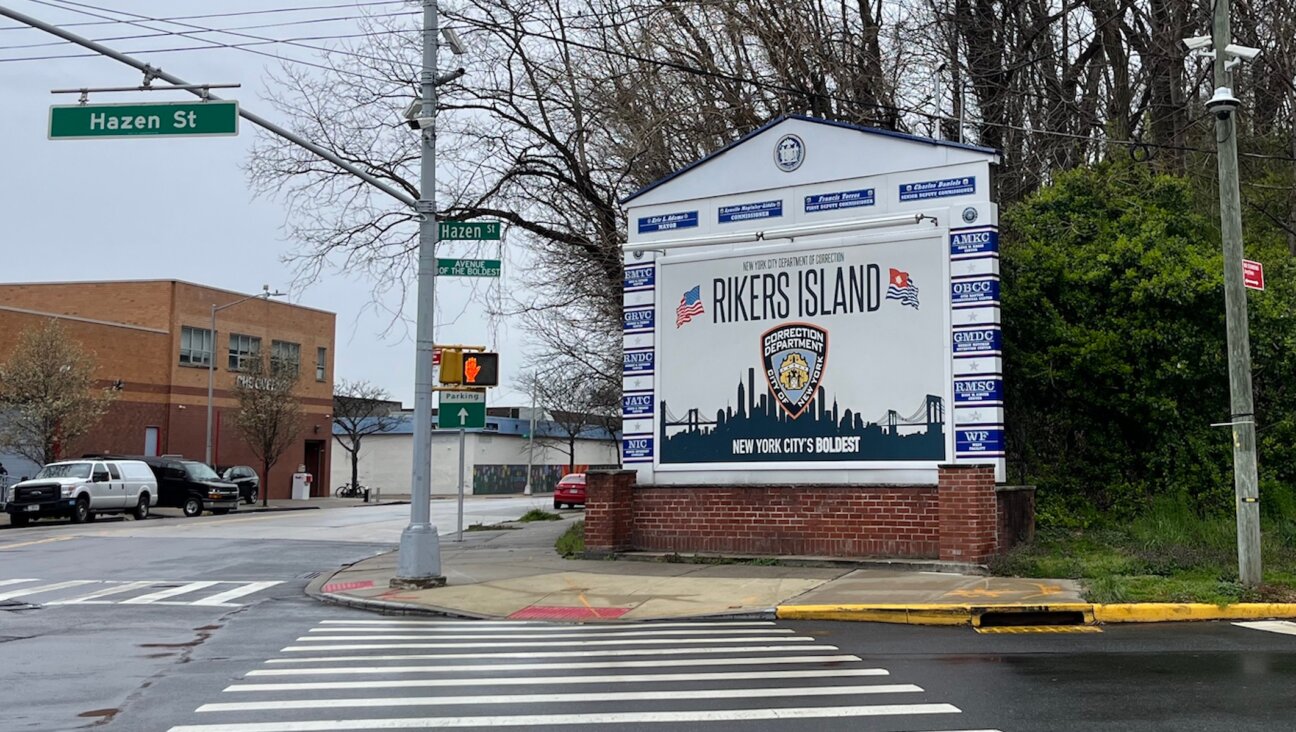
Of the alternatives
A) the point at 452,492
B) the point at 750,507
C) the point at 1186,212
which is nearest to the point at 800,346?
the point at 750,507

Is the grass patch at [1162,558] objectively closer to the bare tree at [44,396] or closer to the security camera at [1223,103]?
the security camera at [1223,103]

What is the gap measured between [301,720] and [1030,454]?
46.4 ft

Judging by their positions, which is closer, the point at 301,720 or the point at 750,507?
the point at 301,720

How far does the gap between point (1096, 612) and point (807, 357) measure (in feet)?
20.9

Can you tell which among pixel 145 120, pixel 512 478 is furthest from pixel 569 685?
pixel 512 478

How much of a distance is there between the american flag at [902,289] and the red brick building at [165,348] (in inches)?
1490

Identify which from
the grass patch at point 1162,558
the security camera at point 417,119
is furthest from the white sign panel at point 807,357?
the security camera at point 417,119

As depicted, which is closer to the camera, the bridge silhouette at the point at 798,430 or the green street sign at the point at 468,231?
the bridge silhouette at the point at 798,430

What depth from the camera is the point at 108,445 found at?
50000 mm

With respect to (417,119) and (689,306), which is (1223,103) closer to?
(689,306)

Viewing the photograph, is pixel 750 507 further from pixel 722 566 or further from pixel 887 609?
pixel 887 609

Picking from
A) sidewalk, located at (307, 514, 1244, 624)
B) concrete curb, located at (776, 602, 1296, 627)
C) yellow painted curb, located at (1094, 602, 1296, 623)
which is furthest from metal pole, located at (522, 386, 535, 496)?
yellow painted curb, located at (1094, 602, 1296, 623)

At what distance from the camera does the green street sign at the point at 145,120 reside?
46.6 ft

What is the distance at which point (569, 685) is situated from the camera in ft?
28.5
